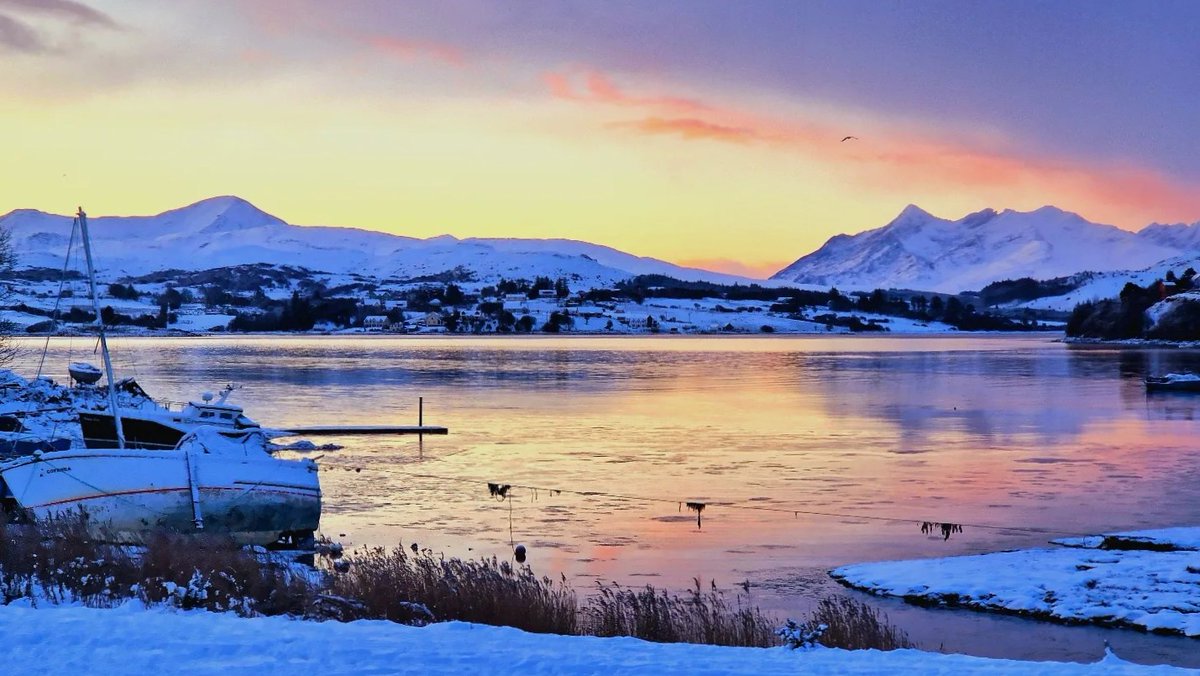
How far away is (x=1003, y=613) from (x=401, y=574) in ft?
32.8

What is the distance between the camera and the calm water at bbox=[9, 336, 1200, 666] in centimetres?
2220

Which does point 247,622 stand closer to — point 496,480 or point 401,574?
point 401,574

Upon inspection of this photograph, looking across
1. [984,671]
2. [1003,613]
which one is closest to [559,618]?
[984,671]

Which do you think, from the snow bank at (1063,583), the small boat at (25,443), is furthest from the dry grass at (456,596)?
the small boat at (25,443)

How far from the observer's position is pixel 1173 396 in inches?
2763

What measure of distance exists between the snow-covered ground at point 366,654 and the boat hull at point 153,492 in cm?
1157

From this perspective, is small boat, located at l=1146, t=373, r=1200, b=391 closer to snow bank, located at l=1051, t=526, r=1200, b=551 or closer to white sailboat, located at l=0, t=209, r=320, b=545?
snow bank, located at l=1051, t=526, r=1200, b=551

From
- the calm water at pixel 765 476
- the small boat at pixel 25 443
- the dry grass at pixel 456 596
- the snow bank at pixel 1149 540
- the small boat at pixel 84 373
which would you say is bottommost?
the calm water at pixel 765 476

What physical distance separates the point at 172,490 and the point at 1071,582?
718 inches

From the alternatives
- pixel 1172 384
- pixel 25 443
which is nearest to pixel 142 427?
pixel 25 443

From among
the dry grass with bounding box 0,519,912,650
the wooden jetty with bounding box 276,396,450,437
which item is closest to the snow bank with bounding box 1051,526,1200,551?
the dry grass with bounding box 0,519,912,650

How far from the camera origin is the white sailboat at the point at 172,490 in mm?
23406

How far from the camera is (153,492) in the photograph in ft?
77.6

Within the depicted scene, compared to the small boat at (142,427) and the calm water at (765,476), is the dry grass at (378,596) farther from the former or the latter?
the small boat at (142,427)
